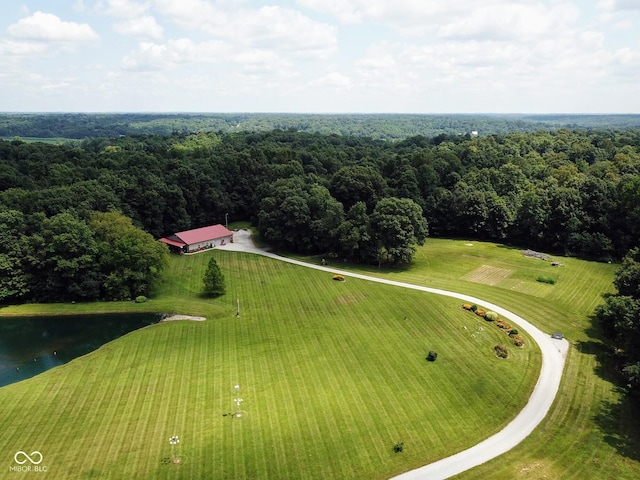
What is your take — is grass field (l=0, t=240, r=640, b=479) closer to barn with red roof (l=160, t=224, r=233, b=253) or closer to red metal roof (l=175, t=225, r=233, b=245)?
barn with red roof (l=160, t=224, r=233, b=253)

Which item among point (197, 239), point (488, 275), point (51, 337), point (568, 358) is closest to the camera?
point (568, 358)

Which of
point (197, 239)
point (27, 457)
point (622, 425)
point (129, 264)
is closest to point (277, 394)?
point (27, 457)

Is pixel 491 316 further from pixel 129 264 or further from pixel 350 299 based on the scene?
pixel 129 264

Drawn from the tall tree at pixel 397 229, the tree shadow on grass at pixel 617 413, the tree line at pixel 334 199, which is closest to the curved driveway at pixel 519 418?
the tree shadow on grass at pixel 617 413

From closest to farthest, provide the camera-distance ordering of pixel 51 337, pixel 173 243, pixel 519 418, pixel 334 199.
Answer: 1. pixel 519 418
2. pixel 51 337
3. pixel 173 243
4. pixel 334 199

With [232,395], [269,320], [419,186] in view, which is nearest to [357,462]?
Result: [232,395]
